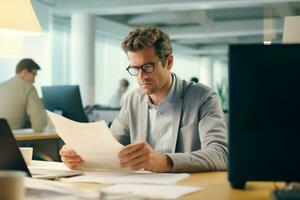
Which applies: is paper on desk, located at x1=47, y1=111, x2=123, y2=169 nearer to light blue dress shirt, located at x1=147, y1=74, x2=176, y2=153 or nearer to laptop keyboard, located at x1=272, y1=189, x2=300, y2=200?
light blue dress shirt, located at x1=147, y1=74, x2=176, y2=153

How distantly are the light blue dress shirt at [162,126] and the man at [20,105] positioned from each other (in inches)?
96.8

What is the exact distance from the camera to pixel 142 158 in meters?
1.59

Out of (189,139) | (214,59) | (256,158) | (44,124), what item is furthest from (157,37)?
(214,59)

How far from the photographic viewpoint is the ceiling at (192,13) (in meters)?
7.35

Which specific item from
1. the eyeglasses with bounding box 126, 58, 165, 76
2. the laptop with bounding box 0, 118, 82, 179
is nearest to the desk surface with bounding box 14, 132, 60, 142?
the eyeglasses with bounding box 126, 58, 165, 76

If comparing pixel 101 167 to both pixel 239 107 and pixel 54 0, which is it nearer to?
pixel 239 107

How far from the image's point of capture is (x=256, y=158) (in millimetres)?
1261

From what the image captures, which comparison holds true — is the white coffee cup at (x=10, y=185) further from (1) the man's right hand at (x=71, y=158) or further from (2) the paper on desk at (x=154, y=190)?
(1) the man's right hand at (x=71, y=158)

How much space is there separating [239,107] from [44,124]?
337 cm

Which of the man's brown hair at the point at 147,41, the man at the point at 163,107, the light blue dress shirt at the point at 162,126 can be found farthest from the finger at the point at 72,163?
the man's brown hair at the point at 147,41

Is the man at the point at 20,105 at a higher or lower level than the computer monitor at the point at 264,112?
lower

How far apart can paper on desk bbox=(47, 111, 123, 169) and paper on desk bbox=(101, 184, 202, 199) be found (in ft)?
0.66

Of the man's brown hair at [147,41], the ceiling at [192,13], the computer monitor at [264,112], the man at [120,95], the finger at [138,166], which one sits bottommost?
the man at [120,95]

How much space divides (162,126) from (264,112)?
84 cm
